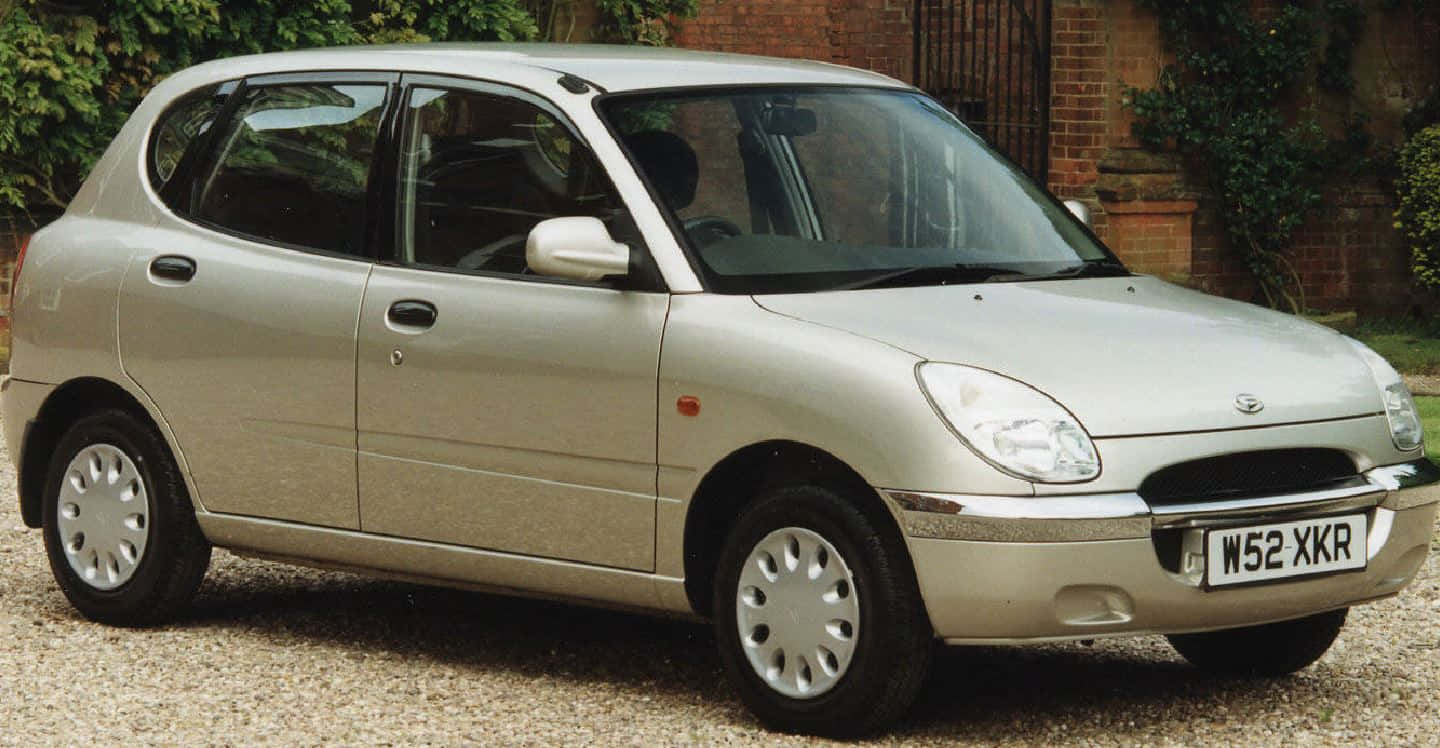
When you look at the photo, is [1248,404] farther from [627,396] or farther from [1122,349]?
[627,396]

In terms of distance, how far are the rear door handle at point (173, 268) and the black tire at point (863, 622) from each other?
2229 millimetres

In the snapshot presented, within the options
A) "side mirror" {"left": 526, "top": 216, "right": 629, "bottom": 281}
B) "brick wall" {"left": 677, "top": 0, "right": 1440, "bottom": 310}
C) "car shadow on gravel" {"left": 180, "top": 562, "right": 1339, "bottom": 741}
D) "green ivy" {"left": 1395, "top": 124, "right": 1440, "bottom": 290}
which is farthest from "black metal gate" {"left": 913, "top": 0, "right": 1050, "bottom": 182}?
"side mirror" {"left": 526, "top": 216, "right": 629, "bottom": 281}

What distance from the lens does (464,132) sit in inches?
257

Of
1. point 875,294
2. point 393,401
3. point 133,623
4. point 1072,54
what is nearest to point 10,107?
point 1072,54

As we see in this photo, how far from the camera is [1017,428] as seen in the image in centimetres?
527

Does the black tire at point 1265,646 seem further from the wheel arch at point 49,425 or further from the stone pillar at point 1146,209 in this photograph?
the stone pillar at point 1146,209

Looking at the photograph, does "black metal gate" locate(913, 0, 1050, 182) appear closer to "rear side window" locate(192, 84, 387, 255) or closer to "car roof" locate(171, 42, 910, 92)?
"car roof" locate(171, 42, 910, 92)

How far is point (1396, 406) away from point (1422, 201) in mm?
11251

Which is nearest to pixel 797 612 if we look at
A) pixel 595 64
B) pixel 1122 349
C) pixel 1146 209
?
pixel 1122 349

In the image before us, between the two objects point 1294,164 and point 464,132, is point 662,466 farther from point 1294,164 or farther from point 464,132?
point 1294,164

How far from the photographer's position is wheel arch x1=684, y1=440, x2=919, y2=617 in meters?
5.52

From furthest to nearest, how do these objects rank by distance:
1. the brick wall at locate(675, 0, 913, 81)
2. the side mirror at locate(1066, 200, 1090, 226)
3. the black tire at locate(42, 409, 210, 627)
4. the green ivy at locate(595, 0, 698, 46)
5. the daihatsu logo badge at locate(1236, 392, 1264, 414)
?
the brick wall at locate(675, 0, 913, 81)
the green ivy at locate(595, 0, 698, 46)
the black tire at locate(42, 409, 210, 627)
the side mirror at locate(1066, 200, 1090, 226)
the daihatsu logo badge at locate(1236, 392, 1264, 414)

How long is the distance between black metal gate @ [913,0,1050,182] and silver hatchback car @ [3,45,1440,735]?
9.23 meters

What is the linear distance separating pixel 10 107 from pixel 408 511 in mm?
8883
